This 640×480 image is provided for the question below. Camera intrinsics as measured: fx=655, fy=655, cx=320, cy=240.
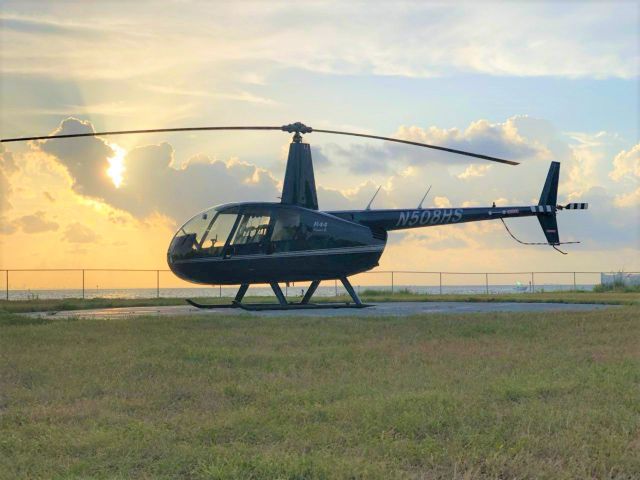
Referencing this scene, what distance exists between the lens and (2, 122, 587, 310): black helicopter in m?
18.7

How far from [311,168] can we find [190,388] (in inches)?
514

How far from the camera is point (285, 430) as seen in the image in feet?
18.4

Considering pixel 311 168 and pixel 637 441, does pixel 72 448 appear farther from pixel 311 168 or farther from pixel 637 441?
pixel 311 168

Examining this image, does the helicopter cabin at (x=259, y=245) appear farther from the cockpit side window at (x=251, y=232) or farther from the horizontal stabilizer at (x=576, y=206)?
the horizontal stabilizer at (x=576, y=206)

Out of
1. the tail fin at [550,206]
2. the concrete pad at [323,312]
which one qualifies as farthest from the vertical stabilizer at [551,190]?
the concrete pad at [323,312]

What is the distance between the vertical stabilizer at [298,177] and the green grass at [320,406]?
25.9 feet

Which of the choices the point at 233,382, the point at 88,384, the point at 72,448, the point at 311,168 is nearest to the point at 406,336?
the point at 233,382

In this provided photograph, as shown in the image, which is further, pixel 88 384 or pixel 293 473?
pixel 88 384

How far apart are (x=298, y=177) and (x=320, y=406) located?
1370 centimetres

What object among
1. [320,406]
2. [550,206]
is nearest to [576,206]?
[550,206]

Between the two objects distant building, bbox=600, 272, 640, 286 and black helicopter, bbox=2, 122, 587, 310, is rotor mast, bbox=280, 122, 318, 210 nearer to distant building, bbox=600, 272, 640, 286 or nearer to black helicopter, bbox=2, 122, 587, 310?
black helicopter, bbox=2, 122, 587, 310

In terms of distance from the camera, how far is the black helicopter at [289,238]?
18.7m

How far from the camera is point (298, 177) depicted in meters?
19.6

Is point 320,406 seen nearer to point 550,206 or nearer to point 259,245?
point 259,245
